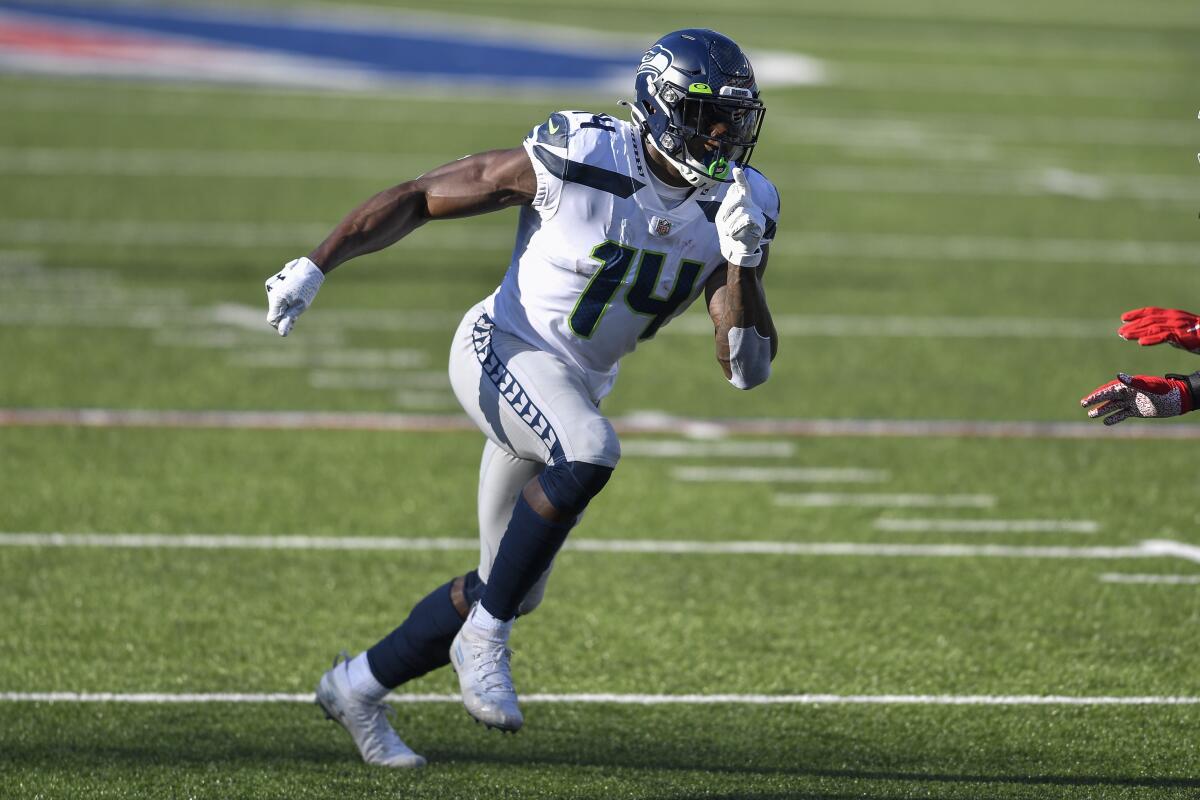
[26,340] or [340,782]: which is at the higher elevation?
[340,782]

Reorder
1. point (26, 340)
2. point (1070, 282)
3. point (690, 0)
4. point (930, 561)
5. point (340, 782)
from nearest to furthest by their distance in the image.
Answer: point (340, 782) < point (930, 561) < point (26, 340) < point (1070, 282) < point (690, 0)

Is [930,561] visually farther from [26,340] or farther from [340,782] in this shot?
[26,340]

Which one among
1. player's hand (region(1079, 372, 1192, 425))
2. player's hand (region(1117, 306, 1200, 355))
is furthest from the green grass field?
player's hand (region(1117, 306, 1200, 355))

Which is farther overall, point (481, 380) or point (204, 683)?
point (204, 683)

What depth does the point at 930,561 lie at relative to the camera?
7.23 meters

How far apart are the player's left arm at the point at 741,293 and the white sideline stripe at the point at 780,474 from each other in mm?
3210

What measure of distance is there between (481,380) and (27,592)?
7.68 ft

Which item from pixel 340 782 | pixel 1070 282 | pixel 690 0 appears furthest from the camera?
pixel 690 0

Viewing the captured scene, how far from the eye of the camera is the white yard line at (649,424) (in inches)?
350

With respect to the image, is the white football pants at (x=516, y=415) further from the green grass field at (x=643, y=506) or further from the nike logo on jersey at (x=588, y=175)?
the green grass field at (x=643, y=506)

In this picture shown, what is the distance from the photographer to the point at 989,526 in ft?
25.1

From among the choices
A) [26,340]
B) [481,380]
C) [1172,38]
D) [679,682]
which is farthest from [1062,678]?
[1172,38]

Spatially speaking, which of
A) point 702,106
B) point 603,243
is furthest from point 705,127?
point 603,243

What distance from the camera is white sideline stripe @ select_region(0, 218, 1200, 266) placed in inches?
513
